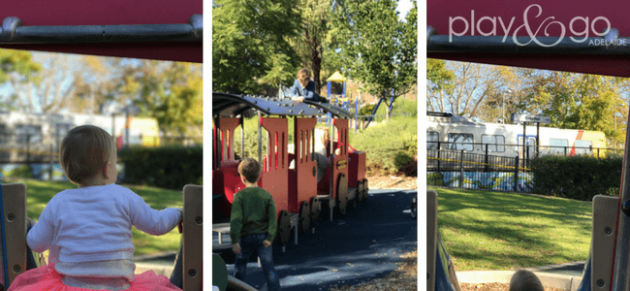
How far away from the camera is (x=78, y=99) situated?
426 centimetres

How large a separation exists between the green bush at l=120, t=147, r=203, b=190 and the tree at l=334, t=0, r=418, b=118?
4116 mm

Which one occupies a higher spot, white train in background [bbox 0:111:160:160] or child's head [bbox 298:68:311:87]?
child's head [bbox 298:68:311:87]

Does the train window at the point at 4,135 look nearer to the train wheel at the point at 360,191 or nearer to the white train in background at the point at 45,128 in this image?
the white train in background at the point at 45,128

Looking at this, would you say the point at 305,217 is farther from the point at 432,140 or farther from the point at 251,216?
the point at 432,140

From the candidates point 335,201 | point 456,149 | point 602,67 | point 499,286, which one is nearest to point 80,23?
point 335,201

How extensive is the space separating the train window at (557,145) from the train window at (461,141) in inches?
15.5

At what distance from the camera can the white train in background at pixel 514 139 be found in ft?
6.27

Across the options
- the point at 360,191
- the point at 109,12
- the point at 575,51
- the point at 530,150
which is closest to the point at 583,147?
the point at 530,150

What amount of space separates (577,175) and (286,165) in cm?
153

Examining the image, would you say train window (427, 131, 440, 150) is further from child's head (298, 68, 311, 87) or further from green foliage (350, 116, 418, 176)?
child's head (298, 68, 311, 87)

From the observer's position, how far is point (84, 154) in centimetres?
139

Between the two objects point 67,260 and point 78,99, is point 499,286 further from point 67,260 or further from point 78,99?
point 78,99

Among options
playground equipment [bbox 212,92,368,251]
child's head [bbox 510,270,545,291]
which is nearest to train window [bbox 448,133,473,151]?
playground equipment [bbox 212,92,368,251]

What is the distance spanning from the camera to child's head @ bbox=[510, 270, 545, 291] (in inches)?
80.7
